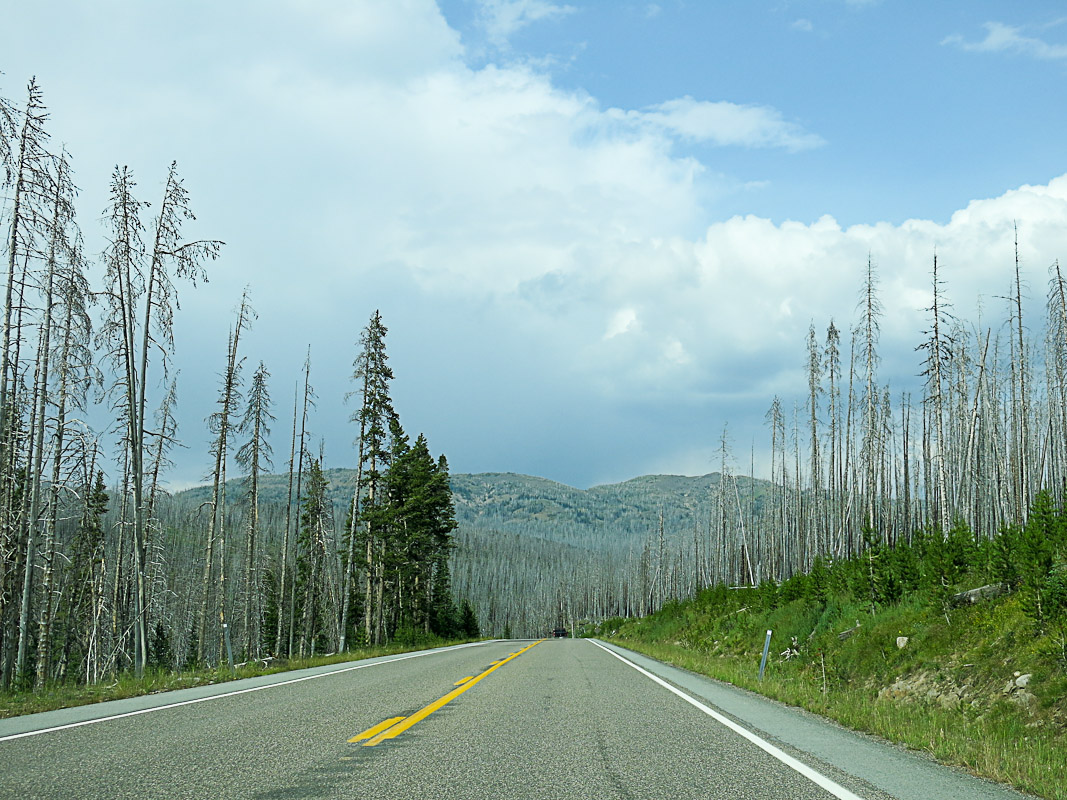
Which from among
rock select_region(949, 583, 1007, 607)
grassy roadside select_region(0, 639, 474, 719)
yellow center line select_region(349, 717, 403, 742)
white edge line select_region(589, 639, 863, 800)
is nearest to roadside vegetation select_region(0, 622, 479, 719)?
grassy roadside select_region(0, 639, 474, 719)

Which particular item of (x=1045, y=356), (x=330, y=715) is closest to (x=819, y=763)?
(x=330, y=715)

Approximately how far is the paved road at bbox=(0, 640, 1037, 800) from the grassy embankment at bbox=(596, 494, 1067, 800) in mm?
686

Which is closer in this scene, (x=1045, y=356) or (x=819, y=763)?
(x=819, y=763)

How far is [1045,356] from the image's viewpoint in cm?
3912

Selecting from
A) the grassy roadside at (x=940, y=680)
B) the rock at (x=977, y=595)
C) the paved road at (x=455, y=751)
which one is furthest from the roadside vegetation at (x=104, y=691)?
the rock at (x=977, y=595)

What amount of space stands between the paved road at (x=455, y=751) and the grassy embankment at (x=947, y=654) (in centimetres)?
69

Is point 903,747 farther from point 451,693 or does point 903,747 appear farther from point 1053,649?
point 451,693

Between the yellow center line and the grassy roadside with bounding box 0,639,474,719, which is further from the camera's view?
the grassy roadside with bounding box 0,639,474,719

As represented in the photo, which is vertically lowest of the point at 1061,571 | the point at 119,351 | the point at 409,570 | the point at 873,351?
the point at 409,570

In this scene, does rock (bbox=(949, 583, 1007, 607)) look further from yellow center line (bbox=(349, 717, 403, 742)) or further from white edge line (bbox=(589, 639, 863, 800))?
yellow center line (bbox=(349, 717, 403, 742))

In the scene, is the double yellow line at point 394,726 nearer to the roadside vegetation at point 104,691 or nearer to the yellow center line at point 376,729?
the yellow center line at point 376,729

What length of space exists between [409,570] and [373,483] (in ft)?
43.7

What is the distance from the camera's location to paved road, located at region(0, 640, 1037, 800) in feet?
16.7

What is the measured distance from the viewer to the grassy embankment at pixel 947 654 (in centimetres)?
775
